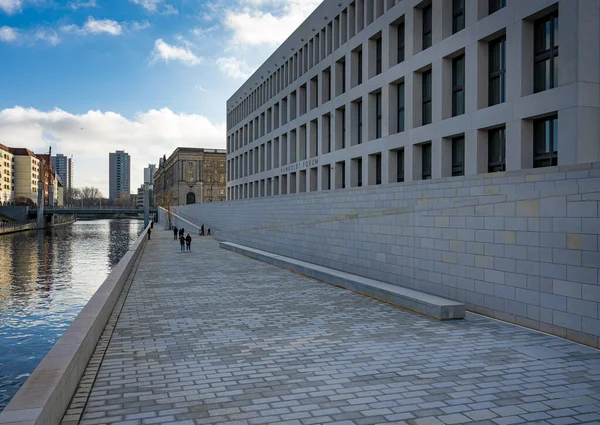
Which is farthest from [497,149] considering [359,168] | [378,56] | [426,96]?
[359,168]

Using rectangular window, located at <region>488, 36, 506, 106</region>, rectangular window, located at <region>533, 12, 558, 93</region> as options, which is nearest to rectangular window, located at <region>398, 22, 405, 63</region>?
rectangular window, located at <region>488, 36, 506, 106</region>

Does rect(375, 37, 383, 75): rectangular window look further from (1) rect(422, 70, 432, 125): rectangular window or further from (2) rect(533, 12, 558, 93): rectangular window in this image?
(2) rect(533, 12, 558, 93): rectangular window

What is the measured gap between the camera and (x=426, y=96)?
22.1 metres

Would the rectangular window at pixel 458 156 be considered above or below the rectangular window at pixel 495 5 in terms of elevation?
below

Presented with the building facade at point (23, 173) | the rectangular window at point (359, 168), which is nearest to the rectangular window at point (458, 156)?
the rectangular window at point (359, 168)

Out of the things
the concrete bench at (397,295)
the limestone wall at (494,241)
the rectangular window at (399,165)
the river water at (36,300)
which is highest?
the rectangular window at (399,165)

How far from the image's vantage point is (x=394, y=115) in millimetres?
23812

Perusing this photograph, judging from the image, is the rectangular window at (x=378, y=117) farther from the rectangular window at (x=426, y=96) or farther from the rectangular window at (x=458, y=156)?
the rectangular window at (x=458, y=156)

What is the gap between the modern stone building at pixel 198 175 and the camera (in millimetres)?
120625

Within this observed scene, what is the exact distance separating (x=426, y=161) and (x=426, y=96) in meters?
2.96

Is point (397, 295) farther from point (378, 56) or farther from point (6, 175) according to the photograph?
Answer: point (6, 175)

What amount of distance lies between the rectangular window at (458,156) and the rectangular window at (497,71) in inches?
86.2

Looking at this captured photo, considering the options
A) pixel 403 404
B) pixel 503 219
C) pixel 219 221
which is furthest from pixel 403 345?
pixel 219 221

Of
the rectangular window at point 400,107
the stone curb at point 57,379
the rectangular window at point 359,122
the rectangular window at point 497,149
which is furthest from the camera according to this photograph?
the rectangular window at point 359,122
